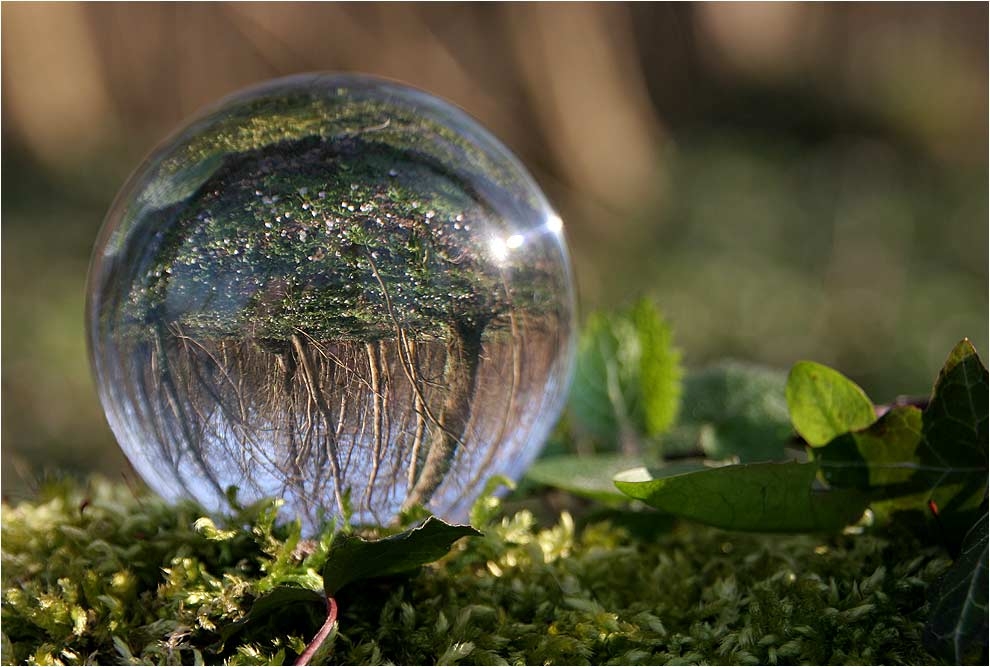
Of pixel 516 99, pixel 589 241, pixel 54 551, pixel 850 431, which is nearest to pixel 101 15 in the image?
pixel 516 99

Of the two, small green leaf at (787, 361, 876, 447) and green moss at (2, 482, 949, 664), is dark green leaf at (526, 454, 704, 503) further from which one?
small green leaf at (787, 361, 876, 447)

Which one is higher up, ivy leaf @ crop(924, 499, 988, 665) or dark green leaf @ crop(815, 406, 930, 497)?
dark green leaf @ crop(815, 406, 930, 497)

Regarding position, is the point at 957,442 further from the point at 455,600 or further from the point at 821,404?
the point at 455,600

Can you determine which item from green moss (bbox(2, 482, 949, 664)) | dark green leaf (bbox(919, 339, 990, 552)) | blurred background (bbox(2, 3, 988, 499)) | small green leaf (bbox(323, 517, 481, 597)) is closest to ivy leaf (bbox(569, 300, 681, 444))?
green moss (bbox(2, 482, 949, 664))

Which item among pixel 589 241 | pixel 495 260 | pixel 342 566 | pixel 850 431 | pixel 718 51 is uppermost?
→ pixel 718 51

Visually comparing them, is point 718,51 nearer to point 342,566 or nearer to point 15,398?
point 15,398

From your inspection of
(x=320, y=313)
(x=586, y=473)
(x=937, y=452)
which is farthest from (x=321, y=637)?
(x=937, y=452)

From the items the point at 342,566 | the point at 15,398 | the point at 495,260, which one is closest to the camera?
the point at 342,566
